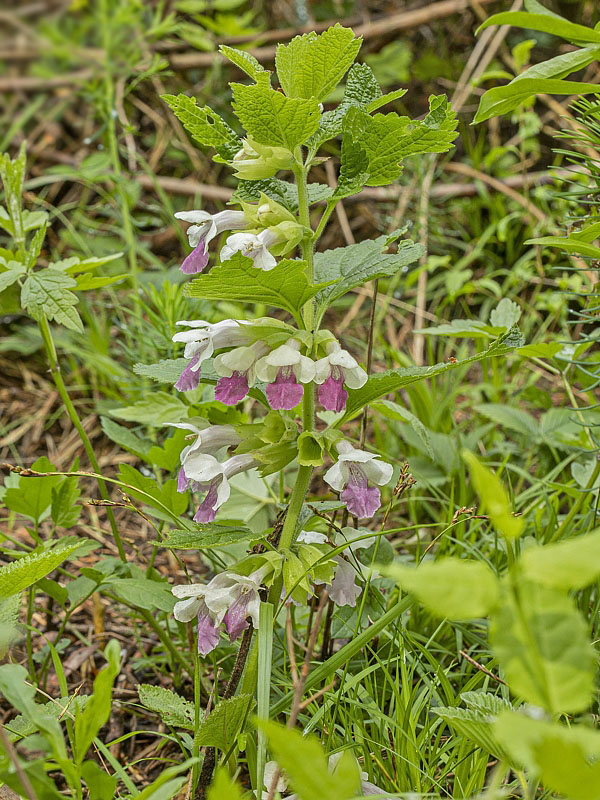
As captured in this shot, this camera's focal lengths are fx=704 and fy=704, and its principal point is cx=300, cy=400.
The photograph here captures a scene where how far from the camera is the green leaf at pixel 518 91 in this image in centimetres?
91

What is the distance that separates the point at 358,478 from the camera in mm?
898

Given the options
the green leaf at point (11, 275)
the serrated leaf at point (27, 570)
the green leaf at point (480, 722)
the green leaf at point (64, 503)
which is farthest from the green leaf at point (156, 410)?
the green leaf at point (480, 722)

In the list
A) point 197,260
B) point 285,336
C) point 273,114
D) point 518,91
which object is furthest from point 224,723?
point 518,91

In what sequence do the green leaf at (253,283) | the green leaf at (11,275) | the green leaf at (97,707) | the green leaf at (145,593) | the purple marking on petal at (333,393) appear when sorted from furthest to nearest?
the green leaf at (11,275)
the green leaf at (145,593)
the purple marking on petal at (333,393)
the green leaf at (253,283)
the green leaf at (97,707)

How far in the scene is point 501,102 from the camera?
94cm

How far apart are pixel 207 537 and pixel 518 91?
2.30ft

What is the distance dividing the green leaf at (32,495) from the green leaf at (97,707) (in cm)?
57

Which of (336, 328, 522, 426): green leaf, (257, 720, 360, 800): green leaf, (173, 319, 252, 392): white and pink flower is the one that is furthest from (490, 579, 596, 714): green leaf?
(173, 319, 252, 392): white and pink flower

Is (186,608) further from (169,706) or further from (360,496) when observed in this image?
(360,496)

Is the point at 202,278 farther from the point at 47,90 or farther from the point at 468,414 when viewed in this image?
the point at 47,90

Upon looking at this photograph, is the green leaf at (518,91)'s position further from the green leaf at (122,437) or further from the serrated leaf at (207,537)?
the green leaf at (122,437)

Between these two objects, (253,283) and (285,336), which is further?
(285,336)

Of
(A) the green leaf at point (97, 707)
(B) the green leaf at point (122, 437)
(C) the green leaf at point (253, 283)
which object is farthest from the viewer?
(B) the green leaf at point (122, 437)

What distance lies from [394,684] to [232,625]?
0.25 metres
